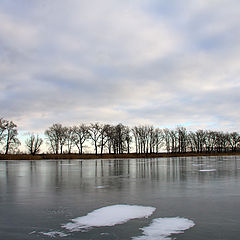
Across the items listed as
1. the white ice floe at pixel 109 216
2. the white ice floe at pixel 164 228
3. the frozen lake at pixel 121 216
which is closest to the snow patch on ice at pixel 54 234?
the frozen lake at pixel 121 216

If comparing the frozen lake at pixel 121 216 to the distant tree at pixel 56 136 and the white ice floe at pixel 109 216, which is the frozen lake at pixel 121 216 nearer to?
the white ice floe at pixel 109 216

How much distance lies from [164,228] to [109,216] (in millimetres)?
1337

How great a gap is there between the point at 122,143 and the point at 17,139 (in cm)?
3365

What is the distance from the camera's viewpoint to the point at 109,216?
552 centimetres

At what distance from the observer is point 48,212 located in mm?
5938

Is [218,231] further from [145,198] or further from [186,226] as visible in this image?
[145,198]

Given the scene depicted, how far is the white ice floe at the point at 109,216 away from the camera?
16.0 ft

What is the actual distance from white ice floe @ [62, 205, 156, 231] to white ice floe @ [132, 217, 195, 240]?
58 centimetres

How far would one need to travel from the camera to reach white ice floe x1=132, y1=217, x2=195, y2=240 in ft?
13.9

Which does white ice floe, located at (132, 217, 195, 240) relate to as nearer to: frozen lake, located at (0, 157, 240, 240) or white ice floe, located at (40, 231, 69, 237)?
frozen lake, located at (0, 157, 240, 240)

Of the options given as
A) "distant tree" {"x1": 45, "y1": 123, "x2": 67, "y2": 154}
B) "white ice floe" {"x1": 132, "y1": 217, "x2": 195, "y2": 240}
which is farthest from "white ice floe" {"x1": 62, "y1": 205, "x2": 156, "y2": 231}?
"distant tree" {"x1": 45, "y1": 123, "x2": 67, "y2": 154}

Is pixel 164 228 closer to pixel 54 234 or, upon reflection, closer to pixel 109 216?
pixel 109 216

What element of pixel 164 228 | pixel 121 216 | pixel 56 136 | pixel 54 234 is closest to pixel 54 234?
pixel 54 234

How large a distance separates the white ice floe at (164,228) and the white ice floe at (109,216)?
1.89ft
